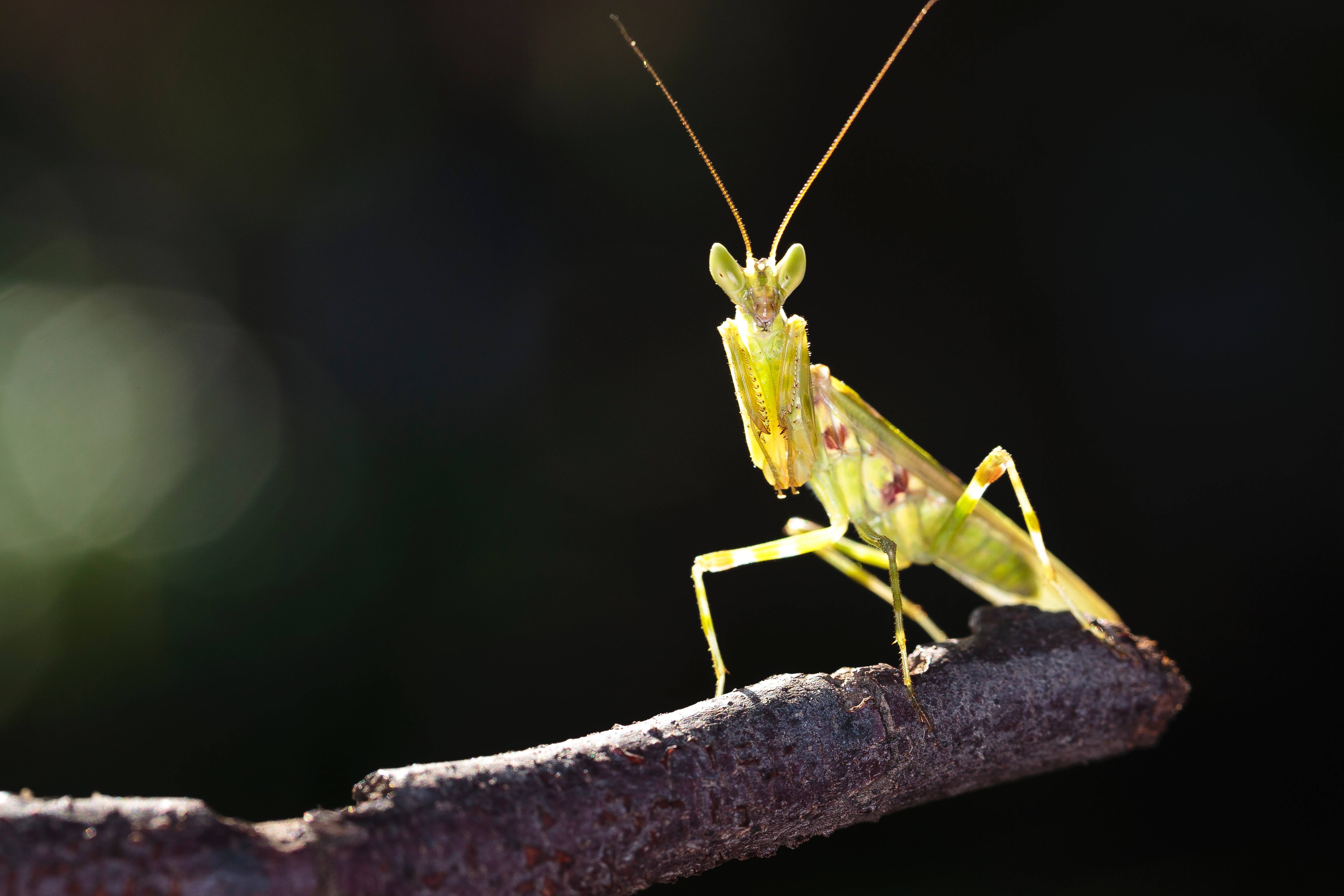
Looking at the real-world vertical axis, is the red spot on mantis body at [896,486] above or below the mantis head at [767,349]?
below

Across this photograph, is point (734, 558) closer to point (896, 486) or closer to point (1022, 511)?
point (896, 486)

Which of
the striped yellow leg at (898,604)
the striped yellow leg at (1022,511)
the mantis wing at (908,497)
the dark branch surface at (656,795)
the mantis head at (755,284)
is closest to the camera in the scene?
the dark branch surface at (656,795)

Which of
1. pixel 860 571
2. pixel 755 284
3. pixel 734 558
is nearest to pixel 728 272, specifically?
pixel 755 284

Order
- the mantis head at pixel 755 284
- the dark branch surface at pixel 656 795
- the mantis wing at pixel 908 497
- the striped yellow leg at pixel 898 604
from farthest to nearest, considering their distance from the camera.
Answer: the mantis wing at pixel 908 497, the mantis head at pixel 755 284, the striped yellow leg at pixel 898 604, the dark branch surface at pixel 656 795

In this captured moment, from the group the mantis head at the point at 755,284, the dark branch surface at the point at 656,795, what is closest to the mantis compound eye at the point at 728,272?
the mantis head at the point at 755,284

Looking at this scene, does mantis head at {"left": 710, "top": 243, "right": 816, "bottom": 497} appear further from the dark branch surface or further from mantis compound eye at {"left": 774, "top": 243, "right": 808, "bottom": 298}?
the dark branch surface

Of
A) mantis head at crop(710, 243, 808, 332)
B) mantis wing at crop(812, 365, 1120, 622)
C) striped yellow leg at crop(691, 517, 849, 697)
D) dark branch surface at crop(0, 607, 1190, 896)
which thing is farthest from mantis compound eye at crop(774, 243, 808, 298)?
dark branch surface at crop(0, 607, 1190, 896)

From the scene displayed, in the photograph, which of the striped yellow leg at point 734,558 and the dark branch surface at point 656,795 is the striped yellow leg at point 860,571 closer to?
the striped yellow leg at point 734,558
